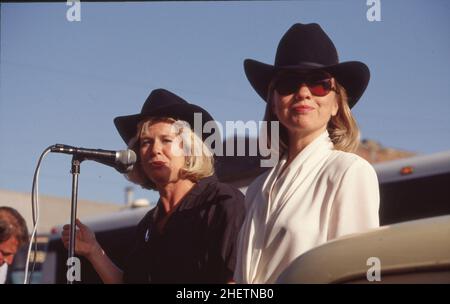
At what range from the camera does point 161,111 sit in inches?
125

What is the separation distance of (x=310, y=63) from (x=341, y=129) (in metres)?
0.29

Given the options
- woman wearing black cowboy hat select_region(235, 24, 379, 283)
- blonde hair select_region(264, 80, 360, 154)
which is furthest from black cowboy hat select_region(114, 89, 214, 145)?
blonde hair select_region(264, 80, 360, 154)

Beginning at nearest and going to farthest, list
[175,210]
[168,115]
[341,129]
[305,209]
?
1. [305,209]
2. [341,129]
3. [175,210]
4. [168,115]

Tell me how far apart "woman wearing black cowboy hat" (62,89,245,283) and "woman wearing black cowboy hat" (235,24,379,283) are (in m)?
0.16

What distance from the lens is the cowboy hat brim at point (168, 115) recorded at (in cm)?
314

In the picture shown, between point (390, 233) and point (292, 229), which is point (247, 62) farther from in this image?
point (390, 233)

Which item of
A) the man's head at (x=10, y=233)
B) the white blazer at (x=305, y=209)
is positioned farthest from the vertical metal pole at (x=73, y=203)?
the man's head at (x=10, y=233)

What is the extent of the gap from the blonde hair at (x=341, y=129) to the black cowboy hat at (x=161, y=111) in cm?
43

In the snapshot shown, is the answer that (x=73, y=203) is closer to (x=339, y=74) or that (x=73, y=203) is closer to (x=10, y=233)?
(x=339, y=74)

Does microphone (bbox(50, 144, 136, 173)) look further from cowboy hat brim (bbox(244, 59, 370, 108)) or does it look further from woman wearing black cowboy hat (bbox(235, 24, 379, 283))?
cowboy hat brim (bbox(244, 59, 370, 108))

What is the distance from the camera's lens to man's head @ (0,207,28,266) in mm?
4004

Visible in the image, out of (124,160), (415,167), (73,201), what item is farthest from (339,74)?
(415,167)

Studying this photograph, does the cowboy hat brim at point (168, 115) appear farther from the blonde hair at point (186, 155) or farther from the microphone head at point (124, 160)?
the microphone head at point (124, 160)
